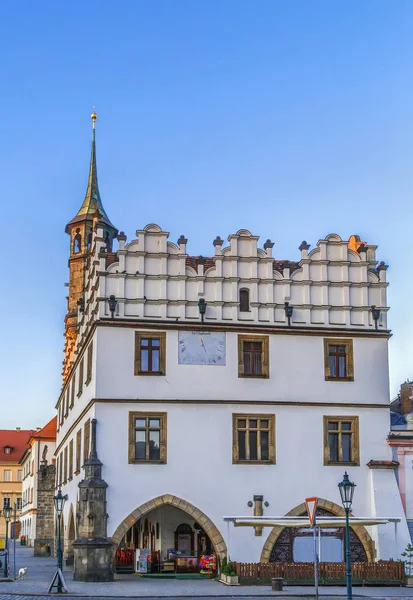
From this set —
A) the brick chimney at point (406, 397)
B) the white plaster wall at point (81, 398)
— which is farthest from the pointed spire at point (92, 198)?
the brick chimney at point (406, 397)

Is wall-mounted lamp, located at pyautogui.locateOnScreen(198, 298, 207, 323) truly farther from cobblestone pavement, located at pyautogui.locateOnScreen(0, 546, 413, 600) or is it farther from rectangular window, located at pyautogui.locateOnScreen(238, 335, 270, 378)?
cobblestone pavement, located at pyautogui.locateOnScreen(0, 546, 413, 600)

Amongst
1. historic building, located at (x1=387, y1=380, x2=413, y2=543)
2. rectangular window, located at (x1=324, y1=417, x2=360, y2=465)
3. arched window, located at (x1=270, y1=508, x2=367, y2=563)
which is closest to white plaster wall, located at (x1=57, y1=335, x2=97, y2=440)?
arched window, located at (x1=270, y1=508, x2=367, y2=563)

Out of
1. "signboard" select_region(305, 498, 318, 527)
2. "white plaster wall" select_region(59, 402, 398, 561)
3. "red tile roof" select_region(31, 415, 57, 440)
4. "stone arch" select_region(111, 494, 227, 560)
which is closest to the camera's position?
"signboard" select_region(305, 498, 318, 527)

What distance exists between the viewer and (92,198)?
66875 millimetres

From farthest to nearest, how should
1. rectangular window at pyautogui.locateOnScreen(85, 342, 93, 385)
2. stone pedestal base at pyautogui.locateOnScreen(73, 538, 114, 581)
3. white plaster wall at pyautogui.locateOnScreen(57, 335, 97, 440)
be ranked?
rectangular window at pyautogui.locateOnScreen(85, 342, 93, 385) → white plaster wall at pyautogui.locateOnScreen(57, 335, 97, 440) → stone pedestal base at pyautogui.locateOnScreen(73, 538, 114, 581)

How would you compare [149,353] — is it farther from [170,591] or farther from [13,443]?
[13,443]

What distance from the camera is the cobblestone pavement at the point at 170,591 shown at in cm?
2823

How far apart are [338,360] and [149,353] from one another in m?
7.43

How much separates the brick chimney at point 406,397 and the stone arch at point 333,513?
14843 mm

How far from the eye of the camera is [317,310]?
122 ft

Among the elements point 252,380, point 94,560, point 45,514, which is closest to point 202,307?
point 252,380

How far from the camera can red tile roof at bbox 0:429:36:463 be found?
119750 millimetres

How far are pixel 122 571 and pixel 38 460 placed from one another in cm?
3911

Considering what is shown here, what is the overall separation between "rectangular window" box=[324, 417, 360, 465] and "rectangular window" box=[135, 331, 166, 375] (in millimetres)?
6724
